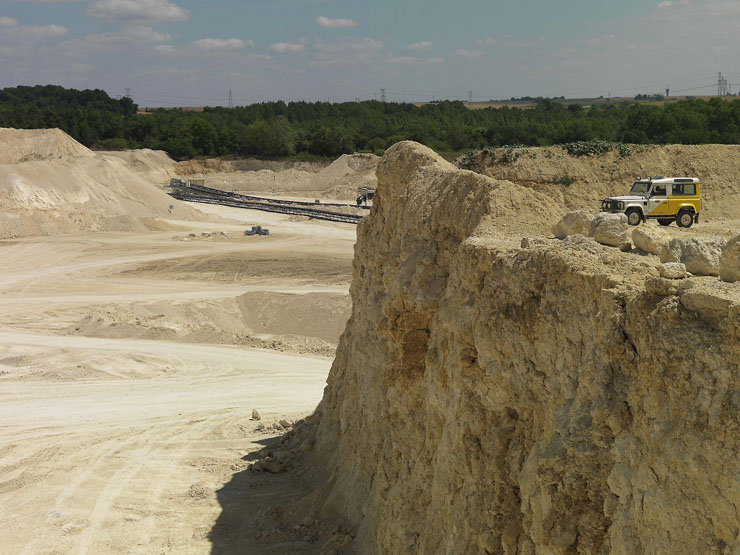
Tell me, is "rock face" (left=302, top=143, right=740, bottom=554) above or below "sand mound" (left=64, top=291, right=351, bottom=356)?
above

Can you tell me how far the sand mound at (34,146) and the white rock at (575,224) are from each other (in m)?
77.5

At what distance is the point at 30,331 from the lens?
33.6 meters

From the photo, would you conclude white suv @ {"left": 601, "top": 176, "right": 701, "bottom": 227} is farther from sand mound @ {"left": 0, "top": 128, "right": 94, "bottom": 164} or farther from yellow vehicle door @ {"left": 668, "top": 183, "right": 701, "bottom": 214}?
sand mound @ {"left": 0, "top": 128, "right": 94, "bottom": 164}

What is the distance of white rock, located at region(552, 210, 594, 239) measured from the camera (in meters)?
9.36

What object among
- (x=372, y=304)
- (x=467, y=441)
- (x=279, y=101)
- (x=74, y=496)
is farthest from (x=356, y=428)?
(x=279, y=101)

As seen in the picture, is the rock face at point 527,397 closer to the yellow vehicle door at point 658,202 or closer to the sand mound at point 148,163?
the yellow vehicle door at point 658,202

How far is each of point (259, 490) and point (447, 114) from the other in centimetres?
11847

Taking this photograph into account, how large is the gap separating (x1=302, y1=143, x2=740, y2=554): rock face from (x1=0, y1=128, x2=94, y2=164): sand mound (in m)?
74.9

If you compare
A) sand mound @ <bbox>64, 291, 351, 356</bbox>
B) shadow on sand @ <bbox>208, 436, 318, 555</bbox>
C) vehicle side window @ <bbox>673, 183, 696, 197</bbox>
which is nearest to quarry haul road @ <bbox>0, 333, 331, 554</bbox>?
shadow on sand @ <bbox>208, 436, 318, 555</bbox>

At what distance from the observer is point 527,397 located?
767cm

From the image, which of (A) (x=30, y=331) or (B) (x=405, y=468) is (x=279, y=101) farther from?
(B) (x=405, y=468)

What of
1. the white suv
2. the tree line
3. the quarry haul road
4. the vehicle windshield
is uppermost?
the tree line

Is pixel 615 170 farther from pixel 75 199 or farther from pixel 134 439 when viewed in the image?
pixel 75 199

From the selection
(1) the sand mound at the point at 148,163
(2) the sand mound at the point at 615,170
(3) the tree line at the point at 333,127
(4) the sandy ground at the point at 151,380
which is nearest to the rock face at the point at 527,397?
(4) the sandy ground at the point at 151,380
